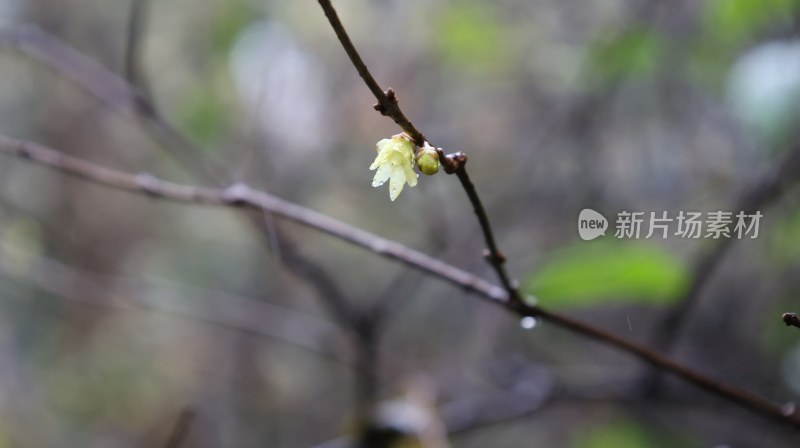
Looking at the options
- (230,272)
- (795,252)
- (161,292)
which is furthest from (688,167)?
(230,272)

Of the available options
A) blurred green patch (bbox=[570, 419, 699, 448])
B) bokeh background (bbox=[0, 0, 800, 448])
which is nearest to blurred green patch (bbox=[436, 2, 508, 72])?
bokeh background (bbox=[0, 0, 800, 448])

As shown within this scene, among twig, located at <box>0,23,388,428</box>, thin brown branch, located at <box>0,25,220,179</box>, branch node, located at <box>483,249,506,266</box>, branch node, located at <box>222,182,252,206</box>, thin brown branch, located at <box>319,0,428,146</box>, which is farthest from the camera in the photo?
thin brown branch, located at <box>0,25,220,179</box>

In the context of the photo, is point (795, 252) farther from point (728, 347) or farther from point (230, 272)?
point (230, 272)

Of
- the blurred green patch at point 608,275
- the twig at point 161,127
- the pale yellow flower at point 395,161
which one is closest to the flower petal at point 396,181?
the pale yellow flower at point 395,161

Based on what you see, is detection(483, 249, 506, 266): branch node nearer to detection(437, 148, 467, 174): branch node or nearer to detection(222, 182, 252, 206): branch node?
detection(437, 148, 467, 174): branch node

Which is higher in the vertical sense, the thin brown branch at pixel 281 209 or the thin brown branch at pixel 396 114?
the thin brown branch at pixel 281 209

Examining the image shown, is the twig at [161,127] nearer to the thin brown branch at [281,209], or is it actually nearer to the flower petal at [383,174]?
the thin brown branch at [281,209]
